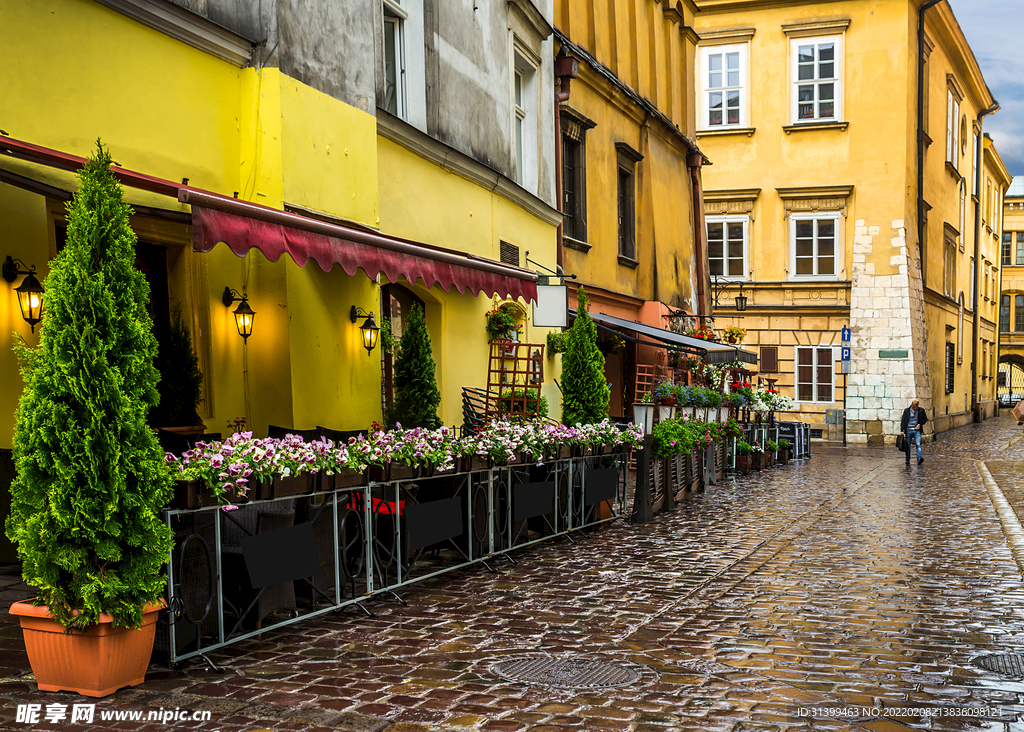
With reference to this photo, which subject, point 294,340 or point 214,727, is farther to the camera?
point 294,340

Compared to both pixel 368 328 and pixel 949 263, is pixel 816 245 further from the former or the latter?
pixel 368 328

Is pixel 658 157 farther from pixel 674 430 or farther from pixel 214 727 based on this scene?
pixel 214 727

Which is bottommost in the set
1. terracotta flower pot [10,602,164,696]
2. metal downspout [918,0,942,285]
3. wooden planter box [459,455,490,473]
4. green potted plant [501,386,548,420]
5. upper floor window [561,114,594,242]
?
terracotta flower pot [10,602,164,696]

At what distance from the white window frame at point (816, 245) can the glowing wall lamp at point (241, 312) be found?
2408cm

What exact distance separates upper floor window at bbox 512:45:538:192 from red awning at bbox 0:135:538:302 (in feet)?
22.0

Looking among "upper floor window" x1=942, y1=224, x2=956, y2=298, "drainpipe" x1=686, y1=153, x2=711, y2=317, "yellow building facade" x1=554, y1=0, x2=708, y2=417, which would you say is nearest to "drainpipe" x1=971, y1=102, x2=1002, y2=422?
"upper floor window" x1=942, y1=224, x2=956, y2=298

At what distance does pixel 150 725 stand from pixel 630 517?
800cm

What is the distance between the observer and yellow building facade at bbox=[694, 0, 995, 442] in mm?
29812

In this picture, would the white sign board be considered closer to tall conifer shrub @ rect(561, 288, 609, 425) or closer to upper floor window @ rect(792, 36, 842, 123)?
tall conifer shrub @ rect(561, 288, 609, 425)

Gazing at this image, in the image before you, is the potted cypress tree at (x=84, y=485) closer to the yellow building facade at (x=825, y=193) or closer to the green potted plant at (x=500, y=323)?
the green potted plant at (x=500, y=323)

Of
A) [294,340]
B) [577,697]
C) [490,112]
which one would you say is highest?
[490,112]

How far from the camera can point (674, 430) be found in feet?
41.9

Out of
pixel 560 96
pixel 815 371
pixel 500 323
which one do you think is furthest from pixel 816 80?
pixel 500 323

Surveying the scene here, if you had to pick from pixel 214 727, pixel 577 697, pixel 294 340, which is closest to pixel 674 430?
pixel 294 340
